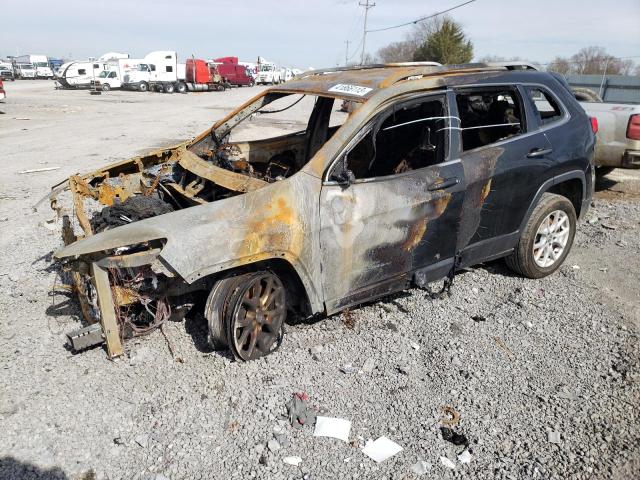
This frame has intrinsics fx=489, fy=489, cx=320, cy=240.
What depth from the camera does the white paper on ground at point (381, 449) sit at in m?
2.66

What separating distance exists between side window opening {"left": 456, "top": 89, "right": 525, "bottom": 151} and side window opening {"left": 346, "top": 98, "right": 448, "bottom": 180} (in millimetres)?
280

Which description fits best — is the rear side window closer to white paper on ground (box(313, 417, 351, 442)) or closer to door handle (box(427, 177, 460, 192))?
door handle (box(427, 177, 460, 192))

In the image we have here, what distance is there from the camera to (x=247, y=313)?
3.26 m

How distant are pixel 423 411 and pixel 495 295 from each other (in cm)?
185

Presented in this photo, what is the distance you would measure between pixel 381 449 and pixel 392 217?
1.51 meters

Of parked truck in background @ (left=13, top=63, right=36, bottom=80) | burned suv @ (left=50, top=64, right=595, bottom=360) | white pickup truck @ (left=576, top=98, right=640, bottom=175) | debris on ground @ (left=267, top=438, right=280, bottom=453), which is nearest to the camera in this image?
debris on ground @ (left=267, top=438, right=280, bottom=453)

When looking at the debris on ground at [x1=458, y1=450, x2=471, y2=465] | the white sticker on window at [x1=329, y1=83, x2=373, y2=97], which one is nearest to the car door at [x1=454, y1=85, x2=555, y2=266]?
the white sticker on window at [x1=329, y1=83, x2=373, y2=97]

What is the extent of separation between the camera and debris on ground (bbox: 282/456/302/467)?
2.60 m

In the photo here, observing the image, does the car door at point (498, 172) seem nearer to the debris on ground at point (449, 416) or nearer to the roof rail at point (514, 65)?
the roof rail at point (514, 65)

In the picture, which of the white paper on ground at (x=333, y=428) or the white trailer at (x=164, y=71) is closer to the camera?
the white paper on ground at (x=333, y=428)

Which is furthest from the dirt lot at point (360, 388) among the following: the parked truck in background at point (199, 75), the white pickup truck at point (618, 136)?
the parked truck in background at point (199, 75)

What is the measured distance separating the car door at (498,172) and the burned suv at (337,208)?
0.5 inches

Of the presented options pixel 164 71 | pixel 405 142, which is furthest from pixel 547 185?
pixel 164 71

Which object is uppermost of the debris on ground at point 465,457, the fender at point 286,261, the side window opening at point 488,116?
the side window opening at point 488,116
